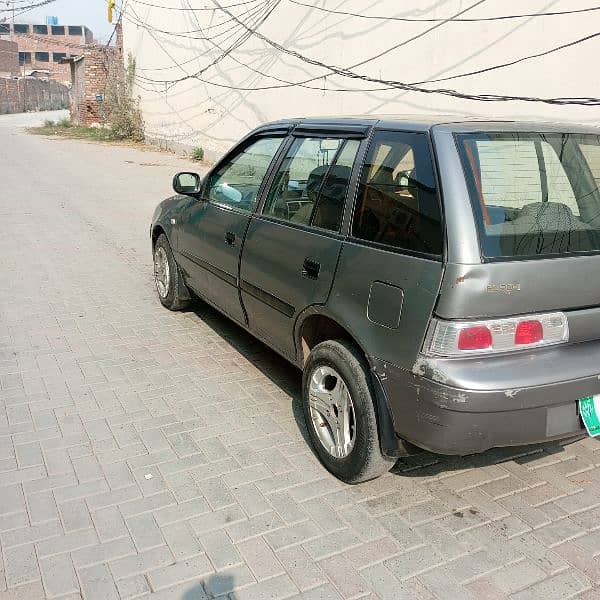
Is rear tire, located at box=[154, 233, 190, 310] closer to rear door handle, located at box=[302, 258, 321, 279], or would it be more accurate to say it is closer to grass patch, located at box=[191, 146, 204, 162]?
rear door handle, located at box=[302, 258, 321, 279]

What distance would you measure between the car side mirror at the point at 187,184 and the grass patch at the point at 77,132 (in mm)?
23927

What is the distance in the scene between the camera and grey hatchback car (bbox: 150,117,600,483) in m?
2.60

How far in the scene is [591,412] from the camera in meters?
2.80

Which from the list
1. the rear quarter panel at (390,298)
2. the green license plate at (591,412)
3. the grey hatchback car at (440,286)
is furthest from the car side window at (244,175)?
the green license plate at (591,412)

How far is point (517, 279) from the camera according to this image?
261 cm

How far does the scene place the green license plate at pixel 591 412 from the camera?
2.78m

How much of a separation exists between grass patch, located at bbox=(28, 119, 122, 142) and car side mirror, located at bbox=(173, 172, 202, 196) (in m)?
23.9

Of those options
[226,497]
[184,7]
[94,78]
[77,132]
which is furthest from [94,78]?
[226,497]

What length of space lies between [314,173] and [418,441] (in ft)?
5.43

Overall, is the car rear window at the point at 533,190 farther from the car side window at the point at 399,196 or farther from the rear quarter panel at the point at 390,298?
Answer: the rear quarter panel at the point at 390,298

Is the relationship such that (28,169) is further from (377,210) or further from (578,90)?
(377,210)

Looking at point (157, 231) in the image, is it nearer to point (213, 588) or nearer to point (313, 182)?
point (313, 182)

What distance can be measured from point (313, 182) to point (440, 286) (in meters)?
1.29

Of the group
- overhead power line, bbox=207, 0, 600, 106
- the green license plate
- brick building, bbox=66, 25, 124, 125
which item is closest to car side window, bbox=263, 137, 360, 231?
the green license plate
